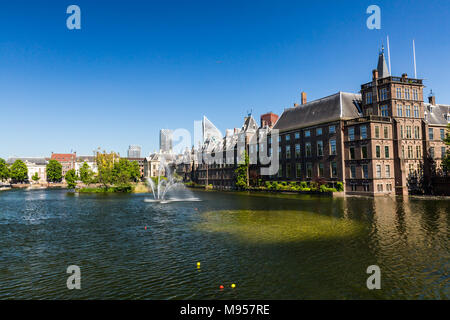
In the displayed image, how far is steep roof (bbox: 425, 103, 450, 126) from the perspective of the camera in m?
64.5

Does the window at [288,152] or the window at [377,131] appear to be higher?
the window at [377,131]

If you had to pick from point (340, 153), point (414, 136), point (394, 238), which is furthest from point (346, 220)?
point (414, 136)

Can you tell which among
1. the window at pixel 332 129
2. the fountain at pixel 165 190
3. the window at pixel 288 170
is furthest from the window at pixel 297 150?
the fountain at pixel 165 190

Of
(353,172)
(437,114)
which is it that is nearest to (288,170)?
(353,172)

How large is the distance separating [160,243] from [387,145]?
5167cm

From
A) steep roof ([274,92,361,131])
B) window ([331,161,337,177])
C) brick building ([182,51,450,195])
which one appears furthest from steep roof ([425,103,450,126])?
window ([331,161,337,177])

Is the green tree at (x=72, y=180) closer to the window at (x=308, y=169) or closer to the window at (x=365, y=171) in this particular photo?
the window at (x=308, y=169)

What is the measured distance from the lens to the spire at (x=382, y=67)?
6160 cm

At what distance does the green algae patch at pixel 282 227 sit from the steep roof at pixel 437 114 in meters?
47.4

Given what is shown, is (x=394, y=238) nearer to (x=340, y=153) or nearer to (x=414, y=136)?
(x=340, y=153)

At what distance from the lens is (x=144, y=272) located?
49.9 feet

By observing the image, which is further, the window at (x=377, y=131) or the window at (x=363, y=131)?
the window at (x=363, y=131)

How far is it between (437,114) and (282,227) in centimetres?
5957

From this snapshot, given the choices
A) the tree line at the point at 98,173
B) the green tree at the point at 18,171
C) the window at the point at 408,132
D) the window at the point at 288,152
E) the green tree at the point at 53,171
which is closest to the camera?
the window at the point at 408,132
